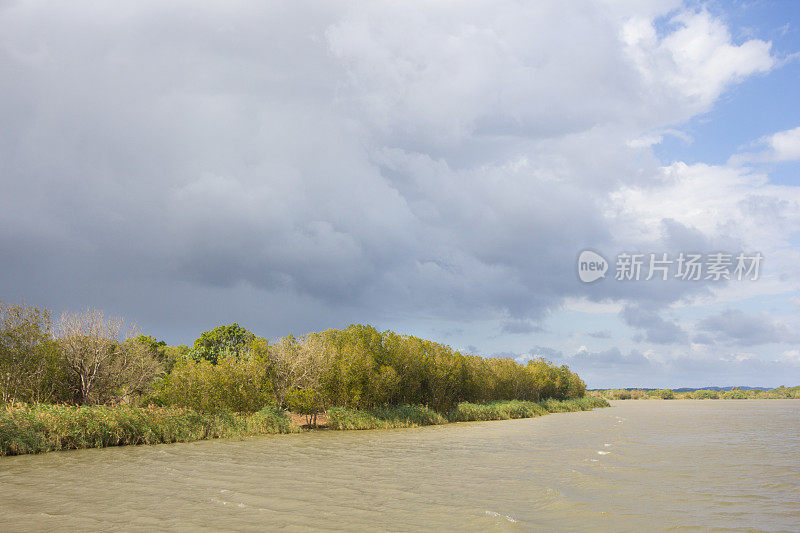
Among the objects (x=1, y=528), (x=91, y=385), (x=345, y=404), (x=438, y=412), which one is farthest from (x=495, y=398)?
(x=1, y=528)

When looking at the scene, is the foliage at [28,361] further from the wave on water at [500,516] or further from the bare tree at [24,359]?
the wave on water at [500,516]

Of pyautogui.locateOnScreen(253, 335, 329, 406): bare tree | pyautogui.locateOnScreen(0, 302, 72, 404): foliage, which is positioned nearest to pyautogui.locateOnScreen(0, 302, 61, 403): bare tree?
pyautogui.locateOnScreen(0, 302, 72, 404): foliage

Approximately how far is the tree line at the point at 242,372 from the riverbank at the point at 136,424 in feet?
5.57

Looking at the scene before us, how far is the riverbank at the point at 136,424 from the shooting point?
2528 centimetres

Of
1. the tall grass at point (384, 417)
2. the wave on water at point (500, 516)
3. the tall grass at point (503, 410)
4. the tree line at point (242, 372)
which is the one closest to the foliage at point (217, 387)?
the tree line at point (242, 372)

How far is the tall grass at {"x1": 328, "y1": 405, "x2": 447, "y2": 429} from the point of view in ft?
144

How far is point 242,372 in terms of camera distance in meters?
39.2

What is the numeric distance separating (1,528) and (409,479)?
40.7 ft

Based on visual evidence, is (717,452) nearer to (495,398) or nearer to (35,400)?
(35,400)

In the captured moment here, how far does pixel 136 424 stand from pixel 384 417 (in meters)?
23.3

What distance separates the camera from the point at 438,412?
187 ft

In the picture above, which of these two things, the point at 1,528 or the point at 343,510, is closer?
the point at 1,528

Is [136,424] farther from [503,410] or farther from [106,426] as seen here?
[503,410]

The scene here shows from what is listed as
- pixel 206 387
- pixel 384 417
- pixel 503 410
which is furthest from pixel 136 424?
pixel 503 410
